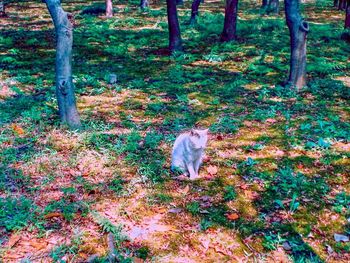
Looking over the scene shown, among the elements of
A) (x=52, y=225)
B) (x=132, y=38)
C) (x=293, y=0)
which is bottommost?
(x=52, y=225)

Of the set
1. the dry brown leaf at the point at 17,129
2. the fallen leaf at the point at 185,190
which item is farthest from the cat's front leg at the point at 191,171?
the dry brown leaf at the point at 17,129

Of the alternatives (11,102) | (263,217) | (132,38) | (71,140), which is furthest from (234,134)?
(132,38)

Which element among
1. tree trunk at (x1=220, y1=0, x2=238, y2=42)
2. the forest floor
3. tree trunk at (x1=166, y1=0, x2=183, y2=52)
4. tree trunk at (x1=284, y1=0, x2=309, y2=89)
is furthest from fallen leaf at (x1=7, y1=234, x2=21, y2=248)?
tree trunk at (x1=220, y1=0, x2=238, y2=42)

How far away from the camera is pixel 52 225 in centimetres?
466

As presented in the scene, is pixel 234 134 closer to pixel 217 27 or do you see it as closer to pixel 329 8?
pixel 217 27

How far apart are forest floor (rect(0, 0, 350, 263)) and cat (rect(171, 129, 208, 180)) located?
22 cm

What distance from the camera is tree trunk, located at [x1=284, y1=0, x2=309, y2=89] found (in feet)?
31.8

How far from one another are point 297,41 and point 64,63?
621 centimetres

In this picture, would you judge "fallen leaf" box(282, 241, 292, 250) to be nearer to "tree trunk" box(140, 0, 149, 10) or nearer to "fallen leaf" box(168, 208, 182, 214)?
"fallen leaf" box(168, 208, 182, 214)

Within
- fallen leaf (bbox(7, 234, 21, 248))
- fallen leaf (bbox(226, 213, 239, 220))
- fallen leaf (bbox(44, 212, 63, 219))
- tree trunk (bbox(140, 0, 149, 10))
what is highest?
tree trunk (bbox(140, 0, 149, 10))

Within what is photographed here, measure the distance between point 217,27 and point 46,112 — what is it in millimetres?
12406

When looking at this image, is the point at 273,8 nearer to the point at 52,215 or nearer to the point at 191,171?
the point at 191,171

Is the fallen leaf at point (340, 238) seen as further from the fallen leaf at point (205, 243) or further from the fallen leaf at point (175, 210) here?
the fallen leaf at point (175, 210)

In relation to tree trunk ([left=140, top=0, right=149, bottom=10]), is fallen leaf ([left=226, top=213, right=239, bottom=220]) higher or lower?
lower
